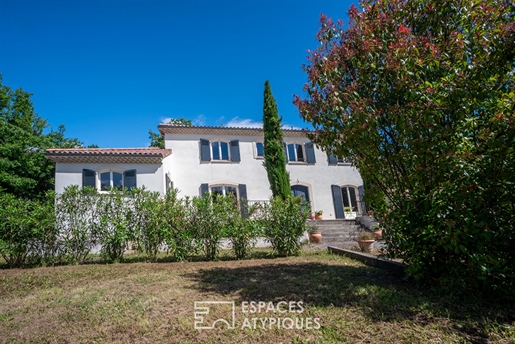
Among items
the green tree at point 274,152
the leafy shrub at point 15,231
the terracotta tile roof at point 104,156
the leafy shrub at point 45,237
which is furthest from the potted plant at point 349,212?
the leafy shrub at point 15,231

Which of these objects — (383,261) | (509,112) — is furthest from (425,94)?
(383,261)

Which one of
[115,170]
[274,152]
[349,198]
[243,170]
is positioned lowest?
[349,198]

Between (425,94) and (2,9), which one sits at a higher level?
(2,9)

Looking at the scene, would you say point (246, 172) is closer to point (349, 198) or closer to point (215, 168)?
point (215, 168)

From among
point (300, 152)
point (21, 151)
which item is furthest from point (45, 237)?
point (21, 151)

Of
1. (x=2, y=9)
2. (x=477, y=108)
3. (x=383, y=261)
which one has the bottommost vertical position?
(x=383, y=261)

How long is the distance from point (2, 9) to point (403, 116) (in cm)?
977

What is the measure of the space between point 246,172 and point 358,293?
14582mm

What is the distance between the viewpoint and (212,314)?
11.4 ft

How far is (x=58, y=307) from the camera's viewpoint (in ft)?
13.1

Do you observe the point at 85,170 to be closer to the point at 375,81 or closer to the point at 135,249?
the point at 135,249

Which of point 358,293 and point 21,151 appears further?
point 21,151

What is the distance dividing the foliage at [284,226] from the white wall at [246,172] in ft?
30.4

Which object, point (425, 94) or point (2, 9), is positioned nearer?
point (425, 94)
